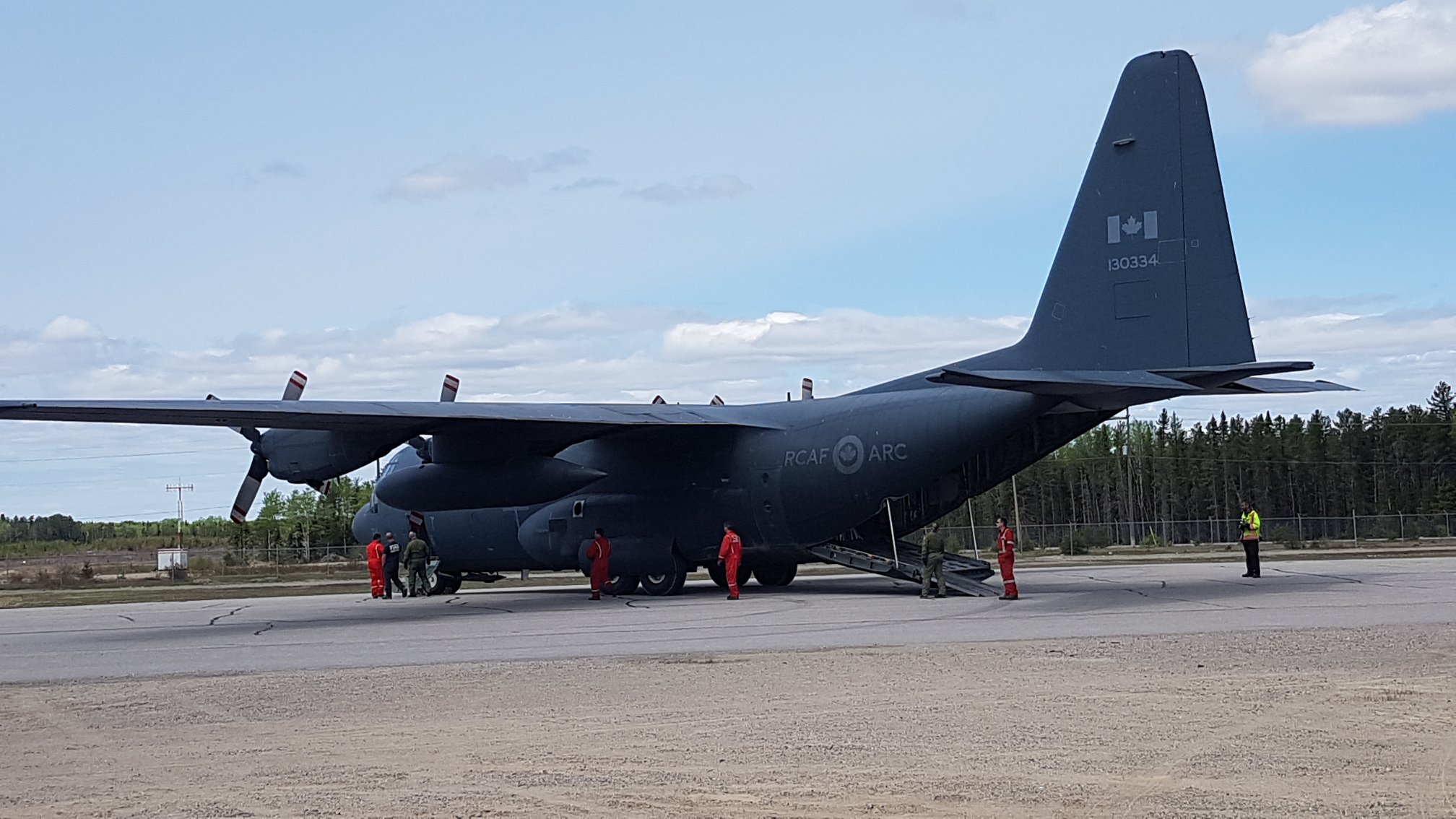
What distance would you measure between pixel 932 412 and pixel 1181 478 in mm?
80119

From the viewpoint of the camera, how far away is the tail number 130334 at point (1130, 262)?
20.9m

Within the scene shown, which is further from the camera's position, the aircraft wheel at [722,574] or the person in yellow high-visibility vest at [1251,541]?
the aircraft wheel at [722,574]

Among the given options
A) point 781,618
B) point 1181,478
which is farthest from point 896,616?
point 1181,478

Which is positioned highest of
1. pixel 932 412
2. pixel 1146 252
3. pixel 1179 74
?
pixel 1179 74

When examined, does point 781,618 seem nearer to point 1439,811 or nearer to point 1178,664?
point 1178,664

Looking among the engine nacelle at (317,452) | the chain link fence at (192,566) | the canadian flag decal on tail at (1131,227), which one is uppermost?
the canadian flag decal on tail at (1131,227)

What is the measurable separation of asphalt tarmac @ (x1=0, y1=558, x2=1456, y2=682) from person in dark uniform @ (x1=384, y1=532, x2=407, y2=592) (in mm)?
421

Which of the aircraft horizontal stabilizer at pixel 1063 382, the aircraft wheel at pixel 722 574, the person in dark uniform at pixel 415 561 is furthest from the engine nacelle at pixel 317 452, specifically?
the aircraft horizontal stabilizer at pixel 1063 382

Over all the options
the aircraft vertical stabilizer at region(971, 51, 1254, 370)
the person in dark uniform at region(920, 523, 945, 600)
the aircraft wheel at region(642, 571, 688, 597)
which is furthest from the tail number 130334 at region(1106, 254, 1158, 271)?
the aircraft wheel at region(642, 571, 688, 597)

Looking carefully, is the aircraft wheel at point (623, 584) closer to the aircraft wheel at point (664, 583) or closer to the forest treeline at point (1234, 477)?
the aircraft wheel at point (664, 583)

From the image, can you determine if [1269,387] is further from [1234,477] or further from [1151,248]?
[1234,477]

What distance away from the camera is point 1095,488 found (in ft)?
356

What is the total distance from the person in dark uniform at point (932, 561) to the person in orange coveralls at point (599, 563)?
6345 millimetres

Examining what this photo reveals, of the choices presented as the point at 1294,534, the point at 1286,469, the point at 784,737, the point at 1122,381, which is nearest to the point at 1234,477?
the point at 1286,469
